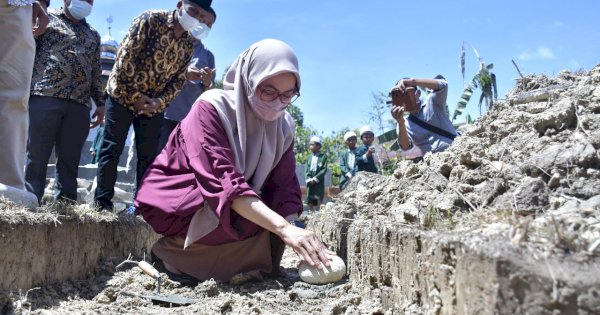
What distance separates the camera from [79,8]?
4402 millimetres

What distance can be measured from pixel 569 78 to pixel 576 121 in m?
A: 1.11

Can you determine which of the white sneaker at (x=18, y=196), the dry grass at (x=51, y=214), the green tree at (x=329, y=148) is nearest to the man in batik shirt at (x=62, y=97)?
the dry grass at (x=51, y=214)

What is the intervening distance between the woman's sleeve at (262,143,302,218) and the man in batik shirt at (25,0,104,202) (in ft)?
5.68

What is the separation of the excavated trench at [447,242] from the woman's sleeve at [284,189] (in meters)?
0.35

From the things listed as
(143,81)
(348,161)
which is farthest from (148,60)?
(348,161)

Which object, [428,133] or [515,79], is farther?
[428,133]

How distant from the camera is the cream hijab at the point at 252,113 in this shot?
9.98 ft

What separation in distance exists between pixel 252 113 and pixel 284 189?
45 cm

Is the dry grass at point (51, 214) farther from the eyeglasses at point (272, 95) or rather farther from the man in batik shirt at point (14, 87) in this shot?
the eyeglasses at point (272, 95)

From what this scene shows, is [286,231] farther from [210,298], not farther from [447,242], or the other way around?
[447,242]

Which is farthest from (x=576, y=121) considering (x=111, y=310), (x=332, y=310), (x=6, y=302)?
(x=6, y=302)

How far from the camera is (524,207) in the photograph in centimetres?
193

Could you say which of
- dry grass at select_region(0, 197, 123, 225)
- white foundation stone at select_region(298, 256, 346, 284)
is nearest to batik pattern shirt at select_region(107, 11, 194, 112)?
dry grass at select_region(0, 197, 123, 225)

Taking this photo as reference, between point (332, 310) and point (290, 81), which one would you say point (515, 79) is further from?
point (332, 310)
